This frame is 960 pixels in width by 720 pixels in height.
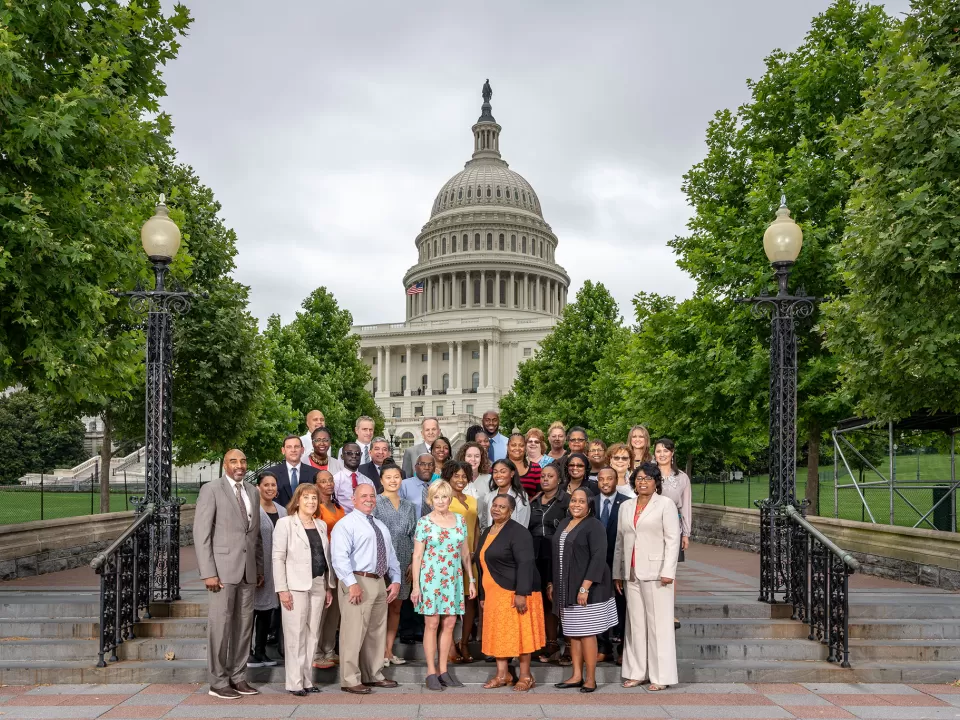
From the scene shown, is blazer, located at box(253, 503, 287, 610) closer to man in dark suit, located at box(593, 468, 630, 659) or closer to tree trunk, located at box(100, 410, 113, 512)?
man in dark suit, located at box(593, 468, 630, 659)

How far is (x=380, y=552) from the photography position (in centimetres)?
897

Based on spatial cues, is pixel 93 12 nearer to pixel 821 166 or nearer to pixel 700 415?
pixel 821 166

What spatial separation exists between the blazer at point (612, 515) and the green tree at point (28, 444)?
53.7 metres

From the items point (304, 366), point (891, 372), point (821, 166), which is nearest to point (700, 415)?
point (821, 166)

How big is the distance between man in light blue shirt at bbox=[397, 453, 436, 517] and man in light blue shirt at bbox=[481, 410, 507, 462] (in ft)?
6.11

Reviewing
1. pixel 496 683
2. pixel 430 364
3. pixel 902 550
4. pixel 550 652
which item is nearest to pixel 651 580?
pixel 550 652

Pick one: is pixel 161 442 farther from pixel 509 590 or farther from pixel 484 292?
pixel 484 292

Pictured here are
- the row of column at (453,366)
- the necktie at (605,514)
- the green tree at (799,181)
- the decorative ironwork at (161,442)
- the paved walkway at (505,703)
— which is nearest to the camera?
the paved walkway at (505,703)

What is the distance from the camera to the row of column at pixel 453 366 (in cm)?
12406

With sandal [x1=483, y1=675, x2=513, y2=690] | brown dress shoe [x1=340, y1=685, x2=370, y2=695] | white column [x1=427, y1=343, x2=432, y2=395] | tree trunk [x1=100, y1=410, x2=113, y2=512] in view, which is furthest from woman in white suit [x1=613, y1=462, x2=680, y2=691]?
white column [x1=427, y1=343, x2=432, y2=395]

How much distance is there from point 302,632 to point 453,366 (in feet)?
385

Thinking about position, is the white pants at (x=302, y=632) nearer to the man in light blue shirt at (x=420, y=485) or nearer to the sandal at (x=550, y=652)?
the man in light blue shirt at (x=420, y=485)

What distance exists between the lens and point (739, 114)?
80.1 ft

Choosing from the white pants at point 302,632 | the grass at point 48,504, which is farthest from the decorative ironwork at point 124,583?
the grass at point 48,504
